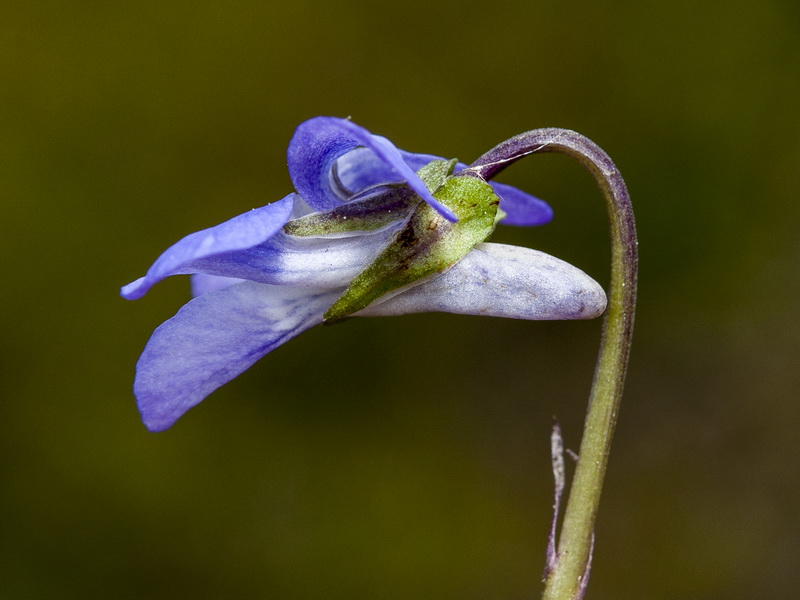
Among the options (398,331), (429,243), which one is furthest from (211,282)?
(398,331)

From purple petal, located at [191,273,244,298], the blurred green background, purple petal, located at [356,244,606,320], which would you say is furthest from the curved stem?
the blurred green background

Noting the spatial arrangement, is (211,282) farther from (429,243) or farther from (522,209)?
(522,209)

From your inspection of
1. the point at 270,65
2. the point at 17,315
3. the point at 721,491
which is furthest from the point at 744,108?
the point at 17,315

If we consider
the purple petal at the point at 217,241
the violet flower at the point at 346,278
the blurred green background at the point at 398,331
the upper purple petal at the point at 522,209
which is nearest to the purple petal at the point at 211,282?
the violet flower at the point at 346,278

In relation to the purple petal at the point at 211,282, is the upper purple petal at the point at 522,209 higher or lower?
higher

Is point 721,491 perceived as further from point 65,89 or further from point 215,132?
point 65,89

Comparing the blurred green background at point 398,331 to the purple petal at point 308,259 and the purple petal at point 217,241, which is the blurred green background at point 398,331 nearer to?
the purple petal at point 308,259
